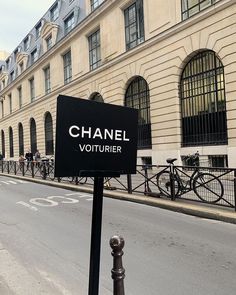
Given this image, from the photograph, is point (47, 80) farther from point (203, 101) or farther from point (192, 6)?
point (203, 101)

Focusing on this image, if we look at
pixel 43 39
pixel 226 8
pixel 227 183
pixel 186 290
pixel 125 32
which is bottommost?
pixel 186 290

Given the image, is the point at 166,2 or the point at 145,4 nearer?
the point at 166,2

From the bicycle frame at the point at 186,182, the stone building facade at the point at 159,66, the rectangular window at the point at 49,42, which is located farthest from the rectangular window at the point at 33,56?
the bicycle frame at the point at 186,182

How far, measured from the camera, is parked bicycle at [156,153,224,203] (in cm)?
1012

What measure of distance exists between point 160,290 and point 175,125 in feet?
56.1

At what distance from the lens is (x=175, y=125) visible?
70.4 feet

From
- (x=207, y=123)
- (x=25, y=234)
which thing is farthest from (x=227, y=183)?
(x=207, y=123)

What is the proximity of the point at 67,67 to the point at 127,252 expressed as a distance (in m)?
31.7

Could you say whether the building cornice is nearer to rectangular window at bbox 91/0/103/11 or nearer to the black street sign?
rectangular window at bbox 91/0/103/11

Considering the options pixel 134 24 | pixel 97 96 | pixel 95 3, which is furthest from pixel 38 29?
pixel 134 24

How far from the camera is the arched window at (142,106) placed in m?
24.2

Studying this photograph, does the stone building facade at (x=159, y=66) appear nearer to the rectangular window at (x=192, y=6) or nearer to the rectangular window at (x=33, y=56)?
the rectangular window at (x=192, y=6)

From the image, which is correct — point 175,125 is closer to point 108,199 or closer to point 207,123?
point 207,123

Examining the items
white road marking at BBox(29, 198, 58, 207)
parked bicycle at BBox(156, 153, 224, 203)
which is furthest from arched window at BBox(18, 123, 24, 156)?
parked bicycle at BBox(156, 153, 224, 203)
